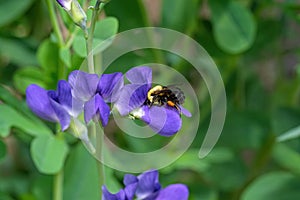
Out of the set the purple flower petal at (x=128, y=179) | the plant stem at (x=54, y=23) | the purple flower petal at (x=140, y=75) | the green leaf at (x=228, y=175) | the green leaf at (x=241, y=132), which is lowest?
the purple flower petal at (x=128, y=179)

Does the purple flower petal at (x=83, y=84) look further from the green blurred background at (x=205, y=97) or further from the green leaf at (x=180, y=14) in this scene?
the green leaf at (x=180, y=14)

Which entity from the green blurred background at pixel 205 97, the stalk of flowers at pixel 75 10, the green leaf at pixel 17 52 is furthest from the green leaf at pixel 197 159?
the stalk of flowers at pixel 75 10

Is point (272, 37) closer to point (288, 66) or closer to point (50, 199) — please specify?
point (288, 66)

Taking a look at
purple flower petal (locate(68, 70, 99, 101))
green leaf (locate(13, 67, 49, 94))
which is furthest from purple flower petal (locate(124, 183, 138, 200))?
green leaf (locate(13, 67, 49, 94))

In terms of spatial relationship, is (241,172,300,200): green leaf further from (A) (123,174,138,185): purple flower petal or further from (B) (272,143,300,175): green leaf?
(A) (123,174,138,185): purple flower petal

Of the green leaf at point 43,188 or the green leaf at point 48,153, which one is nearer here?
the green leaf at point 48,153
